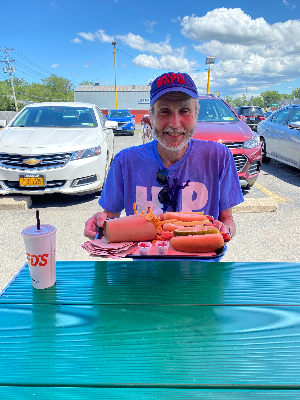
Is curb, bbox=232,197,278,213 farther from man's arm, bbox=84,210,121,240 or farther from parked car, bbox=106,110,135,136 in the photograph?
parked car, bbox=106,110,135,136

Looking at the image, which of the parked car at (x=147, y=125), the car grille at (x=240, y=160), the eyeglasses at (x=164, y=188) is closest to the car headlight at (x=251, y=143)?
the car grille at (x=240, y=160)

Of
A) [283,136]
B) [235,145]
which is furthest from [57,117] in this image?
[283,136]

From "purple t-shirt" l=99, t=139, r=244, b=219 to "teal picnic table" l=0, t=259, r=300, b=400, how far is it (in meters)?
0.60

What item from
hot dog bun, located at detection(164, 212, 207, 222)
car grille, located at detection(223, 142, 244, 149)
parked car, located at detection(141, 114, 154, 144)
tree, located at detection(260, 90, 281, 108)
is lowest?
hot dog bun, located at detection(164, 212, 207, 222)

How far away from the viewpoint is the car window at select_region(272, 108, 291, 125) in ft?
30.1

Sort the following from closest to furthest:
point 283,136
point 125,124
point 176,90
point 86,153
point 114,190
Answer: point 176,90 < point 114,190 < point 86,153 < point 283,136 < point 125,124

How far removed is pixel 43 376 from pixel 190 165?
5.05ft

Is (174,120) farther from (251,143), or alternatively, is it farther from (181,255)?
(251,143)

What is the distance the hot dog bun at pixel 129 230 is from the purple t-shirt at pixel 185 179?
1.99 feet

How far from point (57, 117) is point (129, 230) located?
581cm

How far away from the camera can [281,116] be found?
9492 mm

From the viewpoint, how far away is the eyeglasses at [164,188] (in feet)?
6.97

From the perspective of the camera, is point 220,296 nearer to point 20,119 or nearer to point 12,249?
point 12,249

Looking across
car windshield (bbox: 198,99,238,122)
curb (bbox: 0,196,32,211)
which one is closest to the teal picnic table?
curb (bbox: 0,196,32,211)
